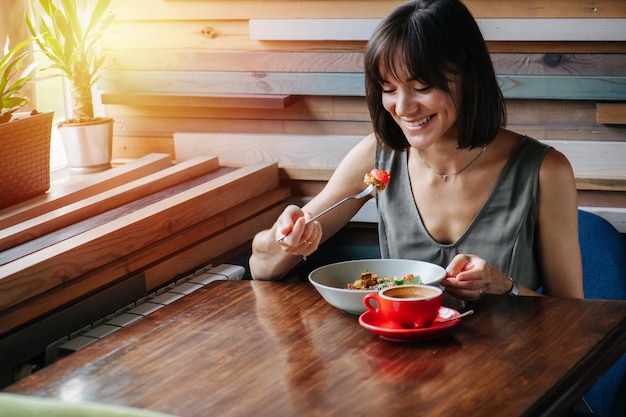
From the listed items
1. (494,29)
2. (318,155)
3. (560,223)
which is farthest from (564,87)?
(318,155)

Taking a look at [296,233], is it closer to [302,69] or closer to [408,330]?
[408,330]

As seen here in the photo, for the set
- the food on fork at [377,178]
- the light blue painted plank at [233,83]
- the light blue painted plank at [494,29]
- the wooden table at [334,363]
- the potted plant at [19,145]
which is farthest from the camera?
the light blue painted plank at [233,83]

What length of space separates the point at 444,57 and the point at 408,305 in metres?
0.65

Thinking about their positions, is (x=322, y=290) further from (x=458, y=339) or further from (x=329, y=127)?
(x=329, y=127)

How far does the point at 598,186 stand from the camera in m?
2.77

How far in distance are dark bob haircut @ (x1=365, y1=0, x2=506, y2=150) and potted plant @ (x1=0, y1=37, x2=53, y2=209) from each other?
3.24 ft

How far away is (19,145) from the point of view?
251 centimetres

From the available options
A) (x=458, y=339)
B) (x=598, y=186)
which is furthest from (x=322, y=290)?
(x=598, y=186)

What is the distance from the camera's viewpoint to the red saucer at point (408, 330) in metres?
1.66

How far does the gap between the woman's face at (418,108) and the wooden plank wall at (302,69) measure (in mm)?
761

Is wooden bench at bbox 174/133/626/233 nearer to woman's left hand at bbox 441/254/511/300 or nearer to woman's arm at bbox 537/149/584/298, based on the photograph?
woman's arm at bbox 537/149/584/298

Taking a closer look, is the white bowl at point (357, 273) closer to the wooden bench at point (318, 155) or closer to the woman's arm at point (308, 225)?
the woman's arm at point (308, 225)

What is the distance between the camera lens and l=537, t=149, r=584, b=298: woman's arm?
216 centimetres

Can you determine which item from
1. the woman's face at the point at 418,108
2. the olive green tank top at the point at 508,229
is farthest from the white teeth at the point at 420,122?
the olive green tank top at the point at 508,229
